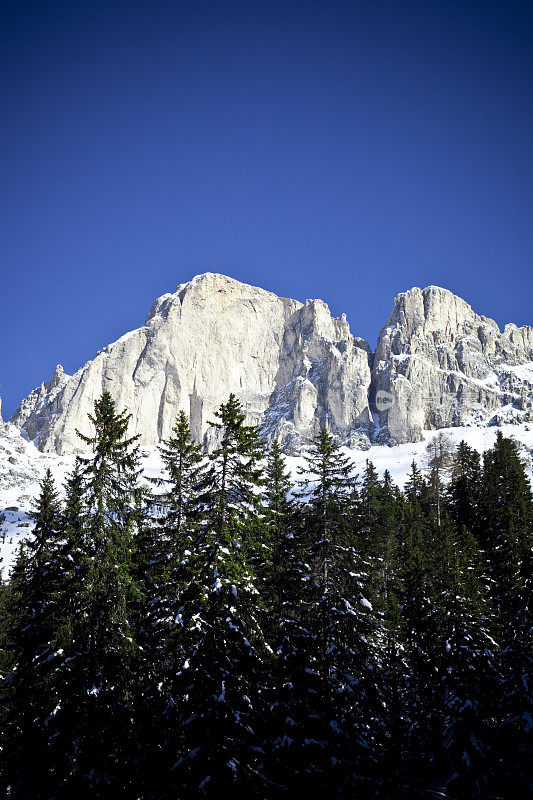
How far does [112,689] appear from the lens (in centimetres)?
1755

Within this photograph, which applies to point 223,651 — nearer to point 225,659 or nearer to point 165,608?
point 225,659

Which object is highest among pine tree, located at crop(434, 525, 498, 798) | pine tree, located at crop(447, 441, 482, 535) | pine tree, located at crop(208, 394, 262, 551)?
pine tree, located at crop(447, 441, 482, 535)


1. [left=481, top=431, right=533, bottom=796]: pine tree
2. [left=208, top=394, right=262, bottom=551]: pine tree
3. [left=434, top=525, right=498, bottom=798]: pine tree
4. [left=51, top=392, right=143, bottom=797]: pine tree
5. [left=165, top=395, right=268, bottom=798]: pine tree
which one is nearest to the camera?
[left=165, top=395, right=268, bottom=798]: pine tree

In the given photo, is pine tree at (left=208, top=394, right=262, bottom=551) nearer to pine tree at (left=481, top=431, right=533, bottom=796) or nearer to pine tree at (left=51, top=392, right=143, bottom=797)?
pine tree at (left=51, top=392, right=143, bottom=797)

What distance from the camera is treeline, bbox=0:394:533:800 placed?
17047mm

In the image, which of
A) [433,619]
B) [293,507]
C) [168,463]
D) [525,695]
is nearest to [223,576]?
[168,463]

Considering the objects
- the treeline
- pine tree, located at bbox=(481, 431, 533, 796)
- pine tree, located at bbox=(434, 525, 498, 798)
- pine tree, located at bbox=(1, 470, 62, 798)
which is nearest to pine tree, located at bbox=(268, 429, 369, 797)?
the treeline

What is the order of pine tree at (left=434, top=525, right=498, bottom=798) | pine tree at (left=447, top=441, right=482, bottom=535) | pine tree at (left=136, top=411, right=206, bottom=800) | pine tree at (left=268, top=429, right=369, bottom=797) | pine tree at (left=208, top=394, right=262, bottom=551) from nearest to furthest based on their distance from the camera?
pine tree at (left=136, top=411, right=206, bottom=800)
pine tree at (left=208, top=394, right=262, bottom=551)
pine tree at (left=268, top=429, right=369, bottom=797)
pine tree at (left=434, top=525, right=498, bottom=798)
pine tree at (left=447, top=441, right=482, bottom=535)

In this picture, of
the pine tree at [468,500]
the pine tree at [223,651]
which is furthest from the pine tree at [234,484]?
the pine tree at [468,500]

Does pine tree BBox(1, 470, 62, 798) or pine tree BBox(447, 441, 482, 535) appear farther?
pine tree BBox(447, 441, 482, 535)

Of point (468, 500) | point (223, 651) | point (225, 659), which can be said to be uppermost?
point (468, 500)

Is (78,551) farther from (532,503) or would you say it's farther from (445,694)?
(532,503)

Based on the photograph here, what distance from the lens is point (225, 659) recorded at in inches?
693

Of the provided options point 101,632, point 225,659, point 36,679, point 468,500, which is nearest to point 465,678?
point 225,659
